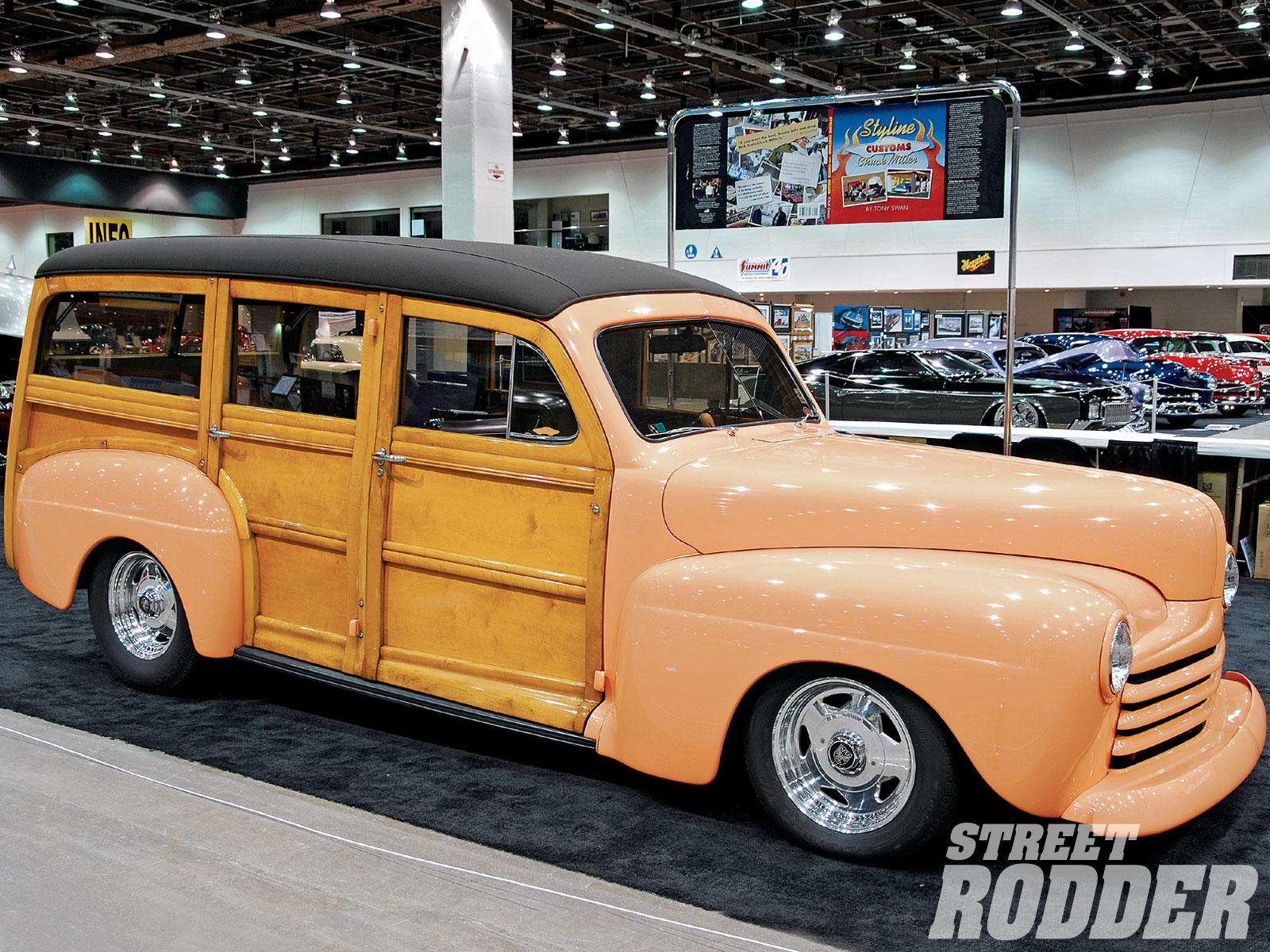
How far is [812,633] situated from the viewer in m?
3.28

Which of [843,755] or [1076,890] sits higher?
[843,755]

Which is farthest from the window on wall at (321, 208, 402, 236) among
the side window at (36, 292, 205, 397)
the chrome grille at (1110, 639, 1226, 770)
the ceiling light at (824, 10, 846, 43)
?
the chrome grille at (1110, 639, 1226, 770)

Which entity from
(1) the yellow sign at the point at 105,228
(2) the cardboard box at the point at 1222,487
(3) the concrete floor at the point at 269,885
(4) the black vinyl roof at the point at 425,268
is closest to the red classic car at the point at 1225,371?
(2) the cardboard box at the point at 1222,487

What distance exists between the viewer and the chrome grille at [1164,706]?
3.21 m

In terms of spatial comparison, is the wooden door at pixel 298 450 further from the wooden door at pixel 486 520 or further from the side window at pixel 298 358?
the wooden door at pixel 486 520

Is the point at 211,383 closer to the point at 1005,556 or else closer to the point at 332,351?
the point at 332,351

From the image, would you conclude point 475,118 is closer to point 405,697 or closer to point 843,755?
point 405,697

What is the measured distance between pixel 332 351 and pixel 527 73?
18670 millimetres

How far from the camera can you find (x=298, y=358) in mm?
4523

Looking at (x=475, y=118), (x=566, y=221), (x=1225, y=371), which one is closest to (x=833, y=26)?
(x=475, y=118)

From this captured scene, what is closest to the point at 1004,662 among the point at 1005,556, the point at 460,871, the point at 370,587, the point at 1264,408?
the point at 1005,556

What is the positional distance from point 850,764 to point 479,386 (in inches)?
72.5

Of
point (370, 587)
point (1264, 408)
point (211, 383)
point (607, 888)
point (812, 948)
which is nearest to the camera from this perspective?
point (812, 948)

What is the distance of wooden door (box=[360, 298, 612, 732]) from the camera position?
3848 mm
